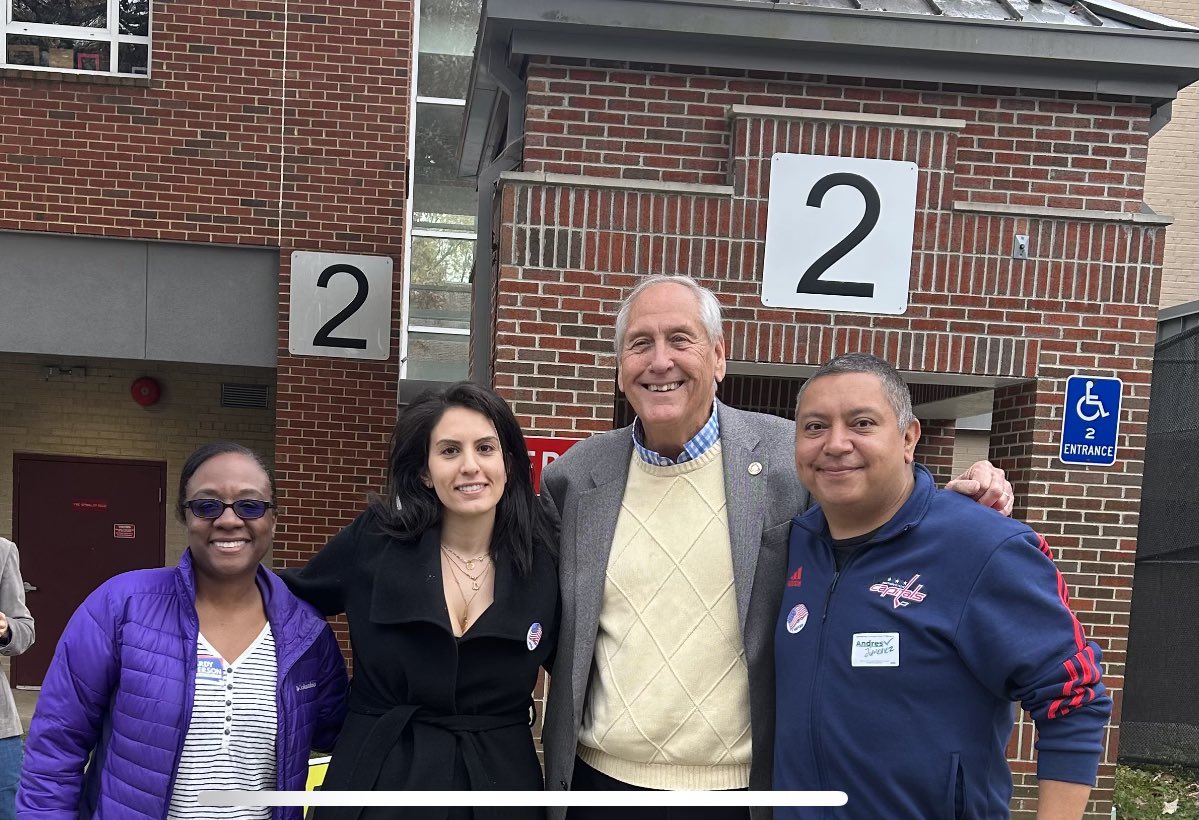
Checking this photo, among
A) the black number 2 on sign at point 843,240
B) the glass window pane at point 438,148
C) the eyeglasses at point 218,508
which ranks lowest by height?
the eyeglasses at point 218,508

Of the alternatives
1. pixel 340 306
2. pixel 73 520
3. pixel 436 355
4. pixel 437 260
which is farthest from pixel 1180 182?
pixel 73 520

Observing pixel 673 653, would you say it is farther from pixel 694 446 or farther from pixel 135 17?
pixel 135 17

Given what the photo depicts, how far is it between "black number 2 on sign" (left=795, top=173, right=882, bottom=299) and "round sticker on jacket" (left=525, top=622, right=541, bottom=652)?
12.2ft

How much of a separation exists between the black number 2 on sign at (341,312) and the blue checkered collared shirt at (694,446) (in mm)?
6953

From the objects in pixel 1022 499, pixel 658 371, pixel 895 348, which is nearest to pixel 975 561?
pixel 658 371

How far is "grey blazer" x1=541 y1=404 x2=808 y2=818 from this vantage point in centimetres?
263

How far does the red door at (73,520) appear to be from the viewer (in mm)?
11164

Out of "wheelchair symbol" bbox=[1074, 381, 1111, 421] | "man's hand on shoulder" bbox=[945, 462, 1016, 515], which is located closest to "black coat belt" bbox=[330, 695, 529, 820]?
"man's hand on shoulder" bbox=[945, 462, 1016, 515]

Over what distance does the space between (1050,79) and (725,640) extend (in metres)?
4.71

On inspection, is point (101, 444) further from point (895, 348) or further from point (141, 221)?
point (895, 348)

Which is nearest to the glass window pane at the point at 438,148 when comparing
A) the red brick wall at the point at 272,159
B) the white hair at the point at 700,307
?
the red brick wall at the point at 272,159

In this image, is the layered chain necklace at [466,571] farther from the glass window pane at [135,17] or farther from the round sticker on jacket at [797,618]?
the glass window pane at [135,17]

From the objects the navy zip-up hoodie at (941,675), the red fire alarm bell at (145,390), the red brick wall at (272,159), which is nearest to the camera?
the navy zip-up hoodie at (941,675)

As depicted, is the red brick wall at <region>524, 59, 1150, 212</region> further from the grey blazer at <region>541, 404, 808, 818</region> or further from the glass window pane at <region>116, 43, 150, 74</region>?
the glass window pane at <region>116, 43, 150, 74</region>
